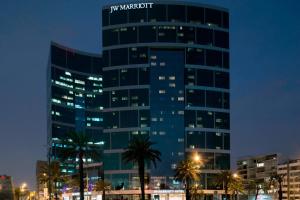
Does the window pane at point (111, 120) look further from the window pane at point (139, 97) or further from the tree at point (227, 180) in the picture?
the tree at point (227, 180)

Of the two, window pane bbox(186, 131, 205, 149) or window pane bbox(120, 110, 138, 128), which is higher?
window pane bbox(120, 110, 138, 128)

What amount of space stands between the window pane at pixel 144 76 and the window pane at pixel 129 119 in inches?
406

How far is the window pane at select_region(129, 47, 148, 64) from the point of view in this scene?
199125 mm

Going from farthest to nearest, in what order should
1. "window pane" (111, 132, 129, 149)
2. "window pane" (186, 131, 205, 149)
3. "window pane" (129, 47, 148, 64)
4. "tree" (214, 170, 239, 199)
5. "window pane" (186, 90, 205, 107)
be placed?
"window pane" (186, 90, 205, 107)
"window pane" (129, 47, 148, 64)
"window pane" (186, 131, 205, 149)
"window pane" (111, 132, 129, 149)
"tree" (214, 170, 239, 199)

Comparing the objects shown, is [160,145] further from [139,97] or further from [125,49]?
[125,49]

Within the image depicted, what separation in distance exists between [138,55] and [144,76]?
7701mm

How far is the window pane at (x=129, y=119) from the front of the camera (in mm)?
195375

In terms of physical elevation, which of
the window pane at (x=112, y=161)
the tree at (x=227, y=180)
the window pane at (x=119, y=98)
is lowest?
the tree at (x=227, y=180)

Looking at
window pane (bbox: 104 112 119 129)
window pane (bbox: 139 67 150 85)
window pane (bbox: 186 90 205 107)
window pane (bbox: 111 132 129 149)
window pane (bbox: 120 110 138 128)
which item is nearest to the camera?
window pane (bbox: 111 132 129 149)

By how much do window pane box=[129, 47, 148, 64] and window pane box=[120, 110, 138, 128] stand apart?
689 inches

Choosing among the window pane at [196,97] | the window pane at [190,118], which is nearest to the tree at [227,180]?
the window pane at [190,118]

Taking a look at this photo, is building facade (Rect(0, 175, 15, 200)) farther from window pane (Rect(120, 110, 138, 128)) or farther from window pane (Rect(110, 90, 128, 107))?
window pane (Rect(110, 90, 128, 107))

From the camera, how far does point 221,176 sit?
153 metres

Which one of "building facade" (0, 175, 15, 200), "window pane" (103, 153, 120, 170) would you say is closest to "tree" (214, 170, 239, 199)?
"window pane" (103, 153, 120, 170)
